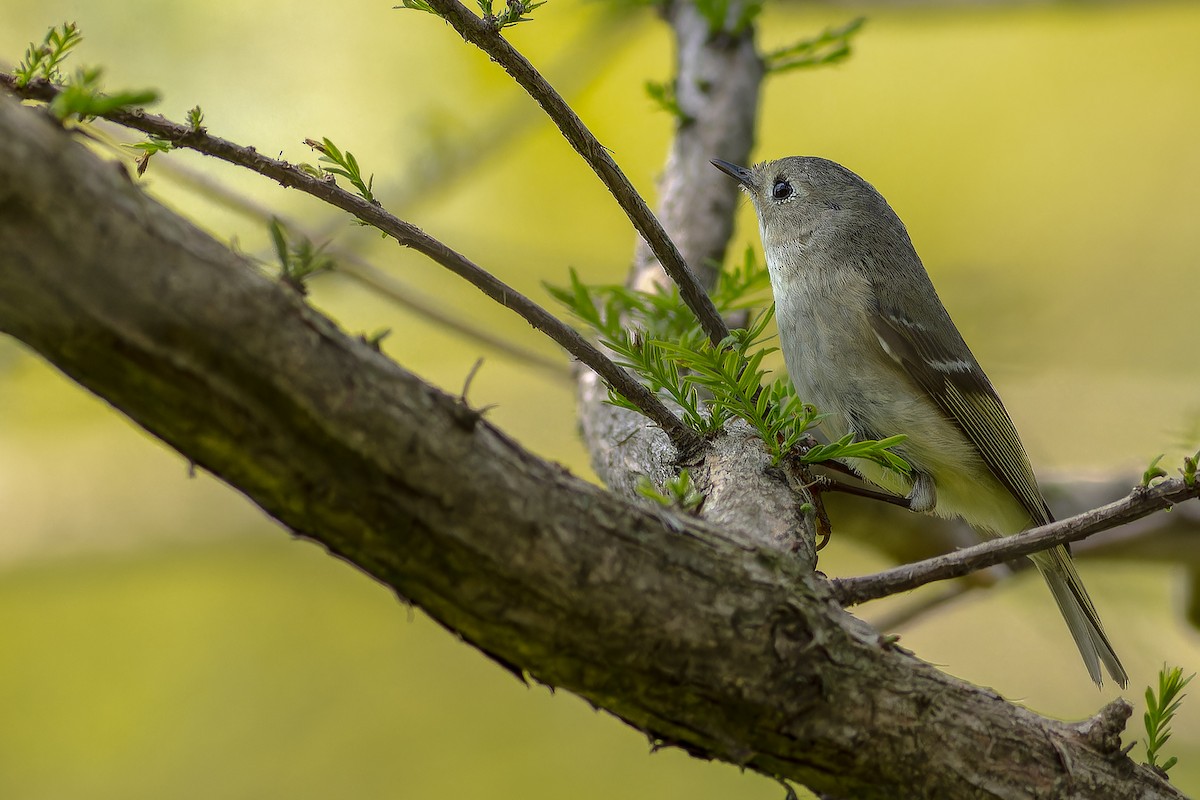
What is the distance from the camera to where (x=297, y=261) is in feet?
3.21

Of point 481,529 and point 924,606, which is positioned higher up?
point 924,606

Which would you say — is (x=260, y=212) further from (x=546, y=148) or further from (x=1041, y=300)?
(x=1041, y=300)

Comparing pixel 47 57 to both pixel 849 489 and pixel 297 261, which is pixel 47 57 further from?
pixel 849 489

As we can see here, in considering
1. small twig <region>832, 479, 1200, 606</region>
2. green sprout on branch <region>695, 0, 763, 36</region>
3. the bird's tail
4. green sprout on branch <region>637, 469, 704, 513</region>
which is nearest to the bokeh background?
green sprout on branch <region>695, 0, 763, 36</region>

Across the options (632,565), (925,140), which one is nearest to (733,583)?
(632,565)

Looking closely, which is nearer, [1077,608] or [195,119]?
[195,119]

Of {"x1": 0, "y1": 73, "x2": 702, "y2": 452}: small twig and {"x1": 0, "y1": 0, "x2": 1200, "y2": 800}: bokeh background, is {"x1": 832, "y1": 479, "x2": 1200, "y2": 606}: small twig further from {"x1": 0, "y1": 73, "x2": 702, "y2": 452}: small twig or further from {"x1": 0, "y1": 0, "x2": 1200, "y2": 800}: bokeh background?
{"x1": 0, "y1": 0, "x2": 1200, "y2": 800}: bokeh background

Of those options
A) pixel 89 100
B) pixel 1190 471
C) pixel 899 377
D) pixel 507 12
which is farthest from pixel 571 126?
pixel 899 377

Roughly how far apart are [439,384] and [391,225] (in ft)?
7.83

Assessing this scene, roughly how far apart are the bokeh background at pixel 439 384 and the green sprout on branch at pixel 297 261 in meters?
2.63

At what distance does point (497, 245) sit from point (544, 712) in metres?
2.06

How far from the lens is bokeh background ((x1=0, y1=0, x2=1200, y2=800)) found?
12.7 feet

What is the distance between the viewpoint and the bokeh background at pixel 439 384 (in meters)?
3.88

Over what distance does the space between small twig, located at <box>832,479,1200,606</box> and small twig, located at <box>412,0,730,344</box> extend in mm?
730
